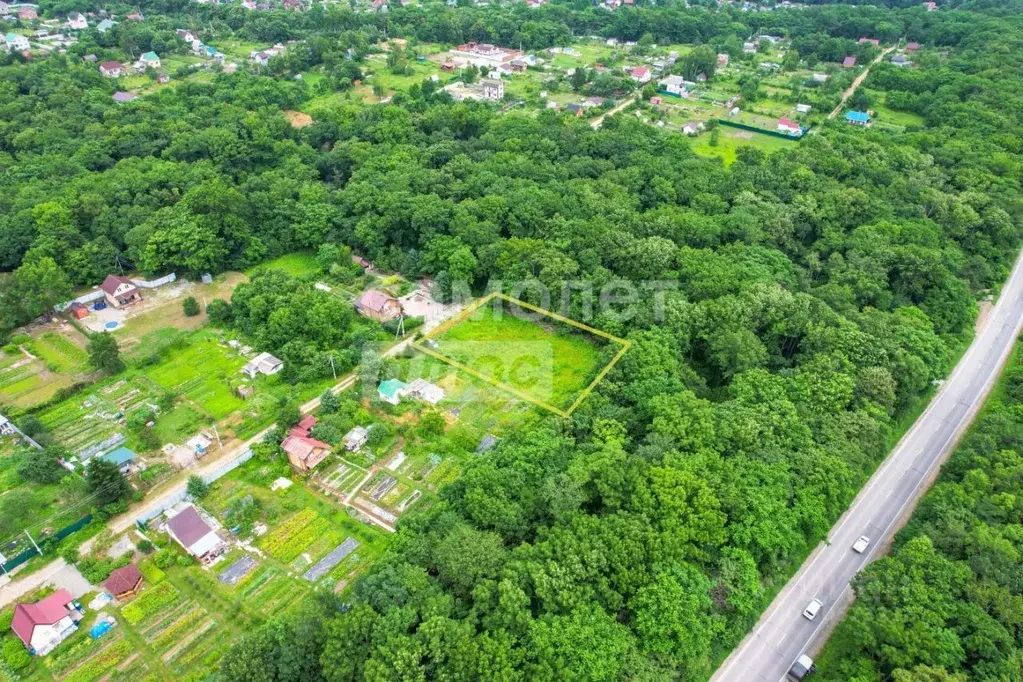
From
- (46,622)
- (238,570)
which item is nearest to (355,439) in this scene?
(238,570)

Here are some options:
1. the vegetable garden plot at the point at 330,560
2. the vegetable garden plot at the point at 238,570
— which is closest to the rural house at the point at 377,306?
the vegetable garden plot at the point at 330,560

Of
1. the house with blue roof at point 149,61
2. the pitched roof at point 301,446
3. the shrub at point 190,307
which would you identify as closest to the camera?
the pitched roof at point 301,446

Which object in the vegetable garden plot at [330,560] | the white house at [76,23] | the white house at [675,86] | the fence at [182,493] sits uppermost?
the white house at [76,23]

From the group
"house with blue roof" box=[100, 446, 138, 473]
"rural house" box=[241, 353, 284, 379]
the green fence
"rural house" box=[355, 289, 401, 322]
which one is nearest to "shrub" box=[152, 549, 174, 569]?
"house with blue roof" box=[100, 446, 138, 473]

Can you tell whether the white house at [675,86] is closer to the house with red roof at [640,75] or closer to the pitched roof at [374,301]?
the house with red roof at [640,75]

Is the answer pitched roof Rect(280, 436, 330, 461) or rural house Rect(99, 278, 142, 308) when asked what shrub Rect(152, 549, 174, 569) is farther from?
rural house Rect(99, 278, 142, 308)

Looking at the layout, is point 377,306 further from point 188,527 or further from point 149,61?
point 149,61
